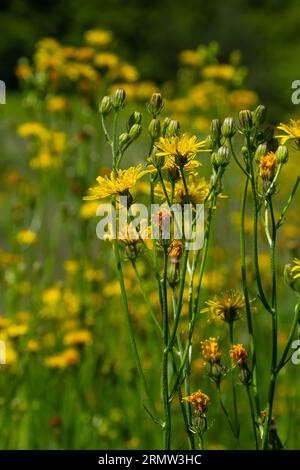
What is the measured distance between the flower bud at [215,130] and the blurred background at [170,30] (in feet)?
34.0

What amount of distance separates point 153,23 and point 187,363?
1587 centimetres

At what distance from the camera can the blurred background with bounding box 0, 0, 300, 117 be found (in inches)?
478

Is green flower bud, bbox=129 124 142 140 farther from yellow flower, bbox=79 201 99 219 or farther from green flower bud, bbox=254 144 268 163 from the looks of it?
yellow flower, bbox=79 201 99 219

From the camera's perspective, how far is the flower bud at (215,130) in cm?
78

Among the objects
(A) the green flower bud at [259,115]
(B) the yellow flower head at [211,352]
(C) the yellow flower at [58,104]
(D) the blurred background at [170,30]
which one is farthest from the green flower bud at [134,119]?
(D) the blurred background at [170,30]

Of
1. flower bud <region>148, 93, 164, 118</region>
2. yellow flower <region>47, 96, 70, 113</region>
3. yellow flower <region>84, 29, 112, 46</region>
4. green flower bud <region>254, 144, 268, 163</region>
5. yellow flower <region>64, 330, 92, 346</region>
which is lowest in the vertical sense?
green flower bud <region>254, 144, 268, 163</region>

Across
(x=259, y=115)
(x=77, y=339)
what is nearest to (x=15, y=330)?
(x=77, y=339)

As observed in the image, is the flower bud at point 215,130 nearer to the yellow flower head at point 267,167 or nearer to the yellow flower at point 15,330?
the yellow flower head at point 267,167

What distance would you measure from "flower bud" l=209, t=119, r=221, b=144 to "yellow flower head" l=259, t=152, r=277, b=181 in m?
0.06

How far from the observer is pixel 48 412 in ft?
5.15

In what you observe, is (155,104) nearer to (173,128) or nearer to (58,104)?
(173,128)

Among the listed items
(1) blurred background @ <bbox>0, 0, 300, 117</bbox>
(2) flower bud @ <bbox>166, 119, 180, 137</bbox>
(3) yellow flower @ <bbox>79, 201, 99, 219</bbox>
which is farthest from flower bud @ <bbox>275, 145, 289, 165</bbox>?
(1) blurred background @ <bbox>0, 0, 300, 117</bbox>
